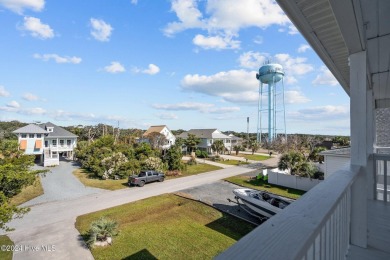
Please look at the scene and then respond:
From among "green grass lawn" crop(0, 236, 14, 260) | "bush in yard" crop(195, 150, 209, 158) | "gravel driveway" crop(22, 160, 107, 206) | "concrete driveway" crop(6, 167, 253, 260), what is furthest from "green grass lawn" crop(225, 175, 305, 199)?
"bush in yard" crop(195, 150, 209, 158)

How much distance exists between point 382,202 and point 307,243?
506cm

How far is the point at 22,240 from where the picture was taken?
9.35 m

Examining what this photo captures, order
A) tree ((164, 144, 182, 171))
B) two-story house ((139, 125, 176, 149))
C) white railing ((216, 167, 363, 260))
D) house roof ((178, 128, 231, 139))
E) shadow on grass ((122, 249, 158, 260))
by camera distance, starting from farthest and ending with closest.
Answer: house roof ((178, 128, 231, 139)) → two-story house ((139, 125, 176, 149)) → tree ((164, 144, 182, 171)) → shadow on grass ((122, 249, 158, 260)) → white railing ((216, 167, 363, 260))

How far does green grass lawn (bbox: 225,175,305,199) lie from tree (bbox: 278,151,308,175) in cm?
201

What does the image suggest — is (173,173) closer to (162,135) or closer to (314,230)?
(162,135)

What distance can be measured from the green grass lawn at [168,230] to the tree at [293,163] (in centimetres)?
936

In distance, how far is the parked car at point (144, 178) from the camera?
17922 millimetres

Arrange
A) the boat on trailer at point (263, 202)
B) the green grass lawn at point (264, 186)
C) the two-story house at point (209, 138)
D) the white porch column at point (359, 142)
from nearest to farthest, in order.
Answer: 1. the white porch column at point (359, 142)
2. the boat on trailer at point (263, 202)
3. the green grass lawn at point (264, 186)
4. the two-story house at point (209, 138)

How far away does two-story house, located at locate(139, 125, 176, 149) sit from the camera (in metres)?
31.9

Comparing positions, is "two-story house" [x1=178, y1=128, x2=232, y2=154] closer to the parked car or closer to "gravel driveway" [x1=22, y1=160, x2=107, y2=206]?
the parked car

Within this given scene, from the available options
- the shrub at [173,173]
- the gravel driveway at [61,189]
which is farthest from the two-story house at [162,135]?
the gravel driveway at [61,189]

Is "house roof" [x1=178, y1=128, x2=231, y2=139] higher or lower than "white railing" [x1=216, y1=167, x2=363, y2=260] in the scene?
higher

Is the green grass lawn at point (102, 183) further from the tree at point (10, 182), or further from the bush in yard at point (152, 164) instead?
the tree at point (10, 182)

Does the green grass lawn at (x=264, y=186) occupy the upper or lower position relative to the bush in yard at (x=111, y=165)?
lower
